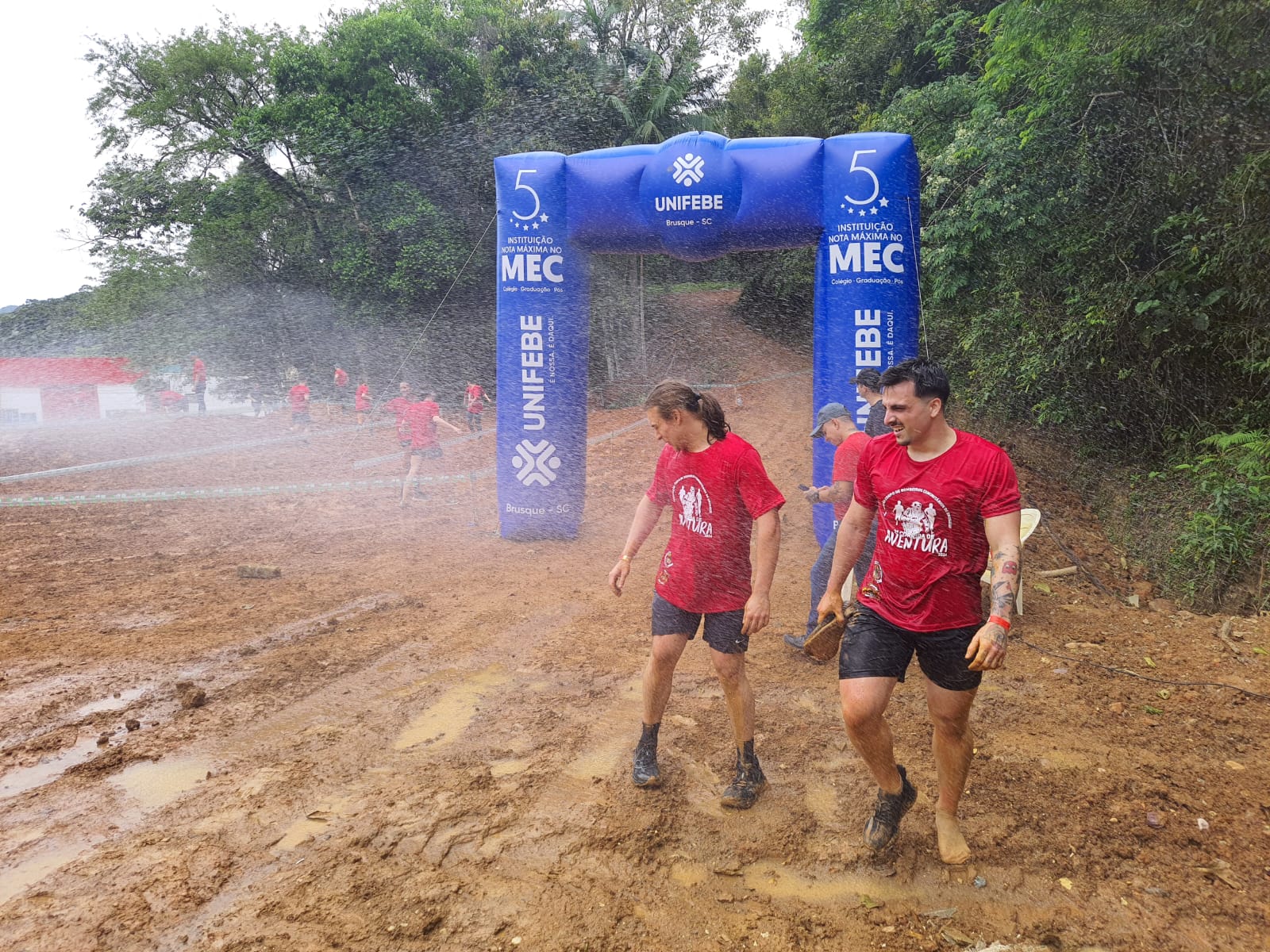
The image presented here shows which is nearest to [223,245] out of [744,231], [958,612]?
[744,231]

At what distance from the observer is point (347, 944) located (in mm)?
2609

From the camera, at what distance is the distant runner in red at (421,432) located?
419 inches

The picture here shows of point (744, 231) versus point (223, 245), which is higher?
point (223, 245)

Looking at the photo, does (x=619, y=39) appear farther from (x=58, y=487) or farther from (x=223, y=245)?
(x=58, y=487)

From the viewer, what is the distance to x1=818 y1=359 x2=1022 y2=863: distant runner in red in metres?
2.79

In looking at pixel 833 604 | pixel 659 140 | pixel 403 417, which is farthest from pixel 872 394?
pixel 659 140

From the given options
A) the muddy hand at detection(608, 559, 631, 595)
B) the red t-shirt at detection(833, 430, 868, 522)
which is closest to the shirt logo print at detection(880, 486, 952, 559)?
the muddy hand at detection(608, 559, 631, 595)

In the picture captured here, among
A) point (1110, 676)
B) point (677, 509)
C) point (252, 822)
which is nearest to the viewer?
point (252, 822)

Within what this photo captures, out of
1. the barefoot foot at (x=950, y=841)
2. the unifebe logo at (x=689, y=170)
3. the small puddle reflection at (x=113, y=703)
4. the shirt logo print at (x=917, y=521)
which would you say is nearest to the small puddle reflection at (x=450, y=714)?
the small puddle reflection at (x=113, y=703)

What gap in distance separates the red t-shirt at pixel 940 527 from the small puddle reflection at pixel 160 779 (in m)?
3.18

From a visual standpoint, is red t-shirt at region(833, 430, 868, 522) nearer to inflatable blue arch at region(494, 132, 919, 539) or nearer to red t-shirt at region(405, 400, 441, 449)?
inflatable blue arch at region(494, 132, 919, 539)

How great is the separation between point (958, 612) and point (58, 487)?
48.2 feet

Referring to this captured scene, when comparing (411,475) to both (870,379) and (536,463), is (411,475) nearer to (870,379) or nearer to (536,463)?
(536,463)

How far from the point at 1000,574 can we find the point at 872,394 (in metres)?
2.51
